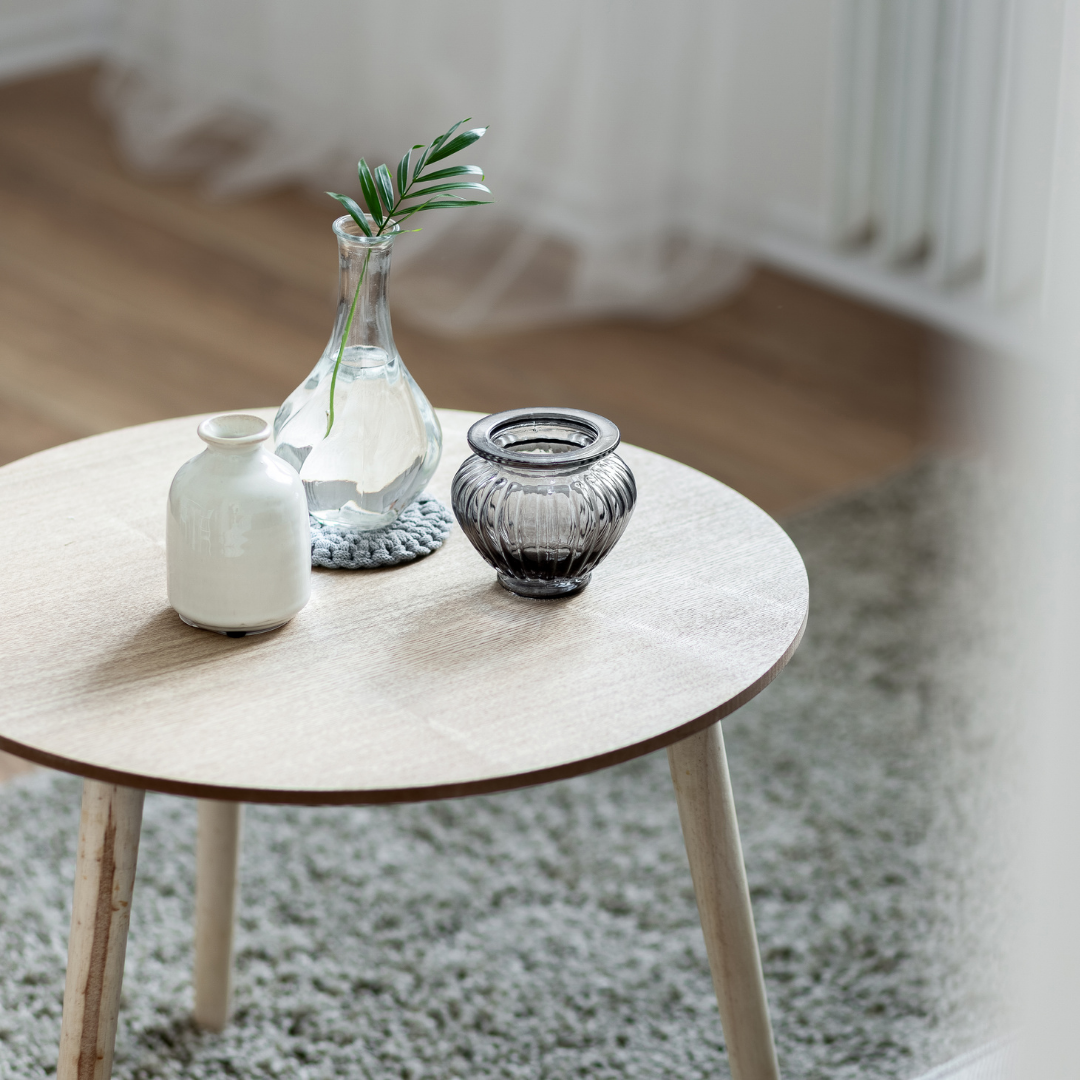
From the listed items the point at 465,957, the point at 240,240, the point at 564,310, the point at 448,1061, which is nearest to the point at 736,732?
the point at 465,957

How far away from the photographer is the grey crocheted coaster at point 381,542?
1029 mm

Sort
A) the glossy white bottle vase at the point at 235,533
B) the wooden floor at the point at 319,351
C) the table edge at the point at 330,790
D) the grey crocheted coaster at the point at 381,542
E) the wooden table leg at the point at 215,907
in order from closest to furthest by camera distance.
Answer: the table edge at the point at 330,790
the glossy white bottle vase at the point at 235,533
the grey crocheted coaster at the point at 381,542
the wooden table leg at the point at 215,907
the wooden floor at the point at 319,351

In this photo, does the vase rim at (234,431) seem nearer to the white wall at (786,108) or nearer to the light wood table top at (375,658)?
the light wood table top at (375,658)

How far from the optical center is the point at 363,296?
999 mm

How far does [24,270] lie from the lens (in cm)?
284

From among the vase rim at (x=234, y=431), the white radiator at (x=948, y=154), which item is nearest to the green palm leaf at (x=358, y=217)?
the vase rim at (x=234, y=431)

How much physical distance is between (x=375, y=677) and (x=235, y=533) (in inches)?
4.6

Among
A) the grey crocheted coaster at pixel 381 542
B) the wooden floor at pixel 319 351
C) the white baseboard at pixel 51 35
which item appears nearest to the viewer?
the grey crocheted coaster at pixel 381 542

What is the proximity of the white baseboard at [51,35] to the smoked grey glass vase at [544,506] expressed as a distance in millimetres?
3257

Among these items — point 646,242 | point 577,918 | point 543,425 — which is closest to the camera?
point 543,425

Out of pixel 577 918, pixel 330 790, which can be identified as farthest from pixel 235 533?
pixel 577 918

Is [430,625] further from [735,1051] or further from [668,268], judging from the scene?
[668,268]

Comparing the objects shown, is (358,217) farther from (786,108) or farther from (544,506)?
(786,108)

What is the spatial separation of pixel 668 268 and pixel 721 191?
0.16 metres
